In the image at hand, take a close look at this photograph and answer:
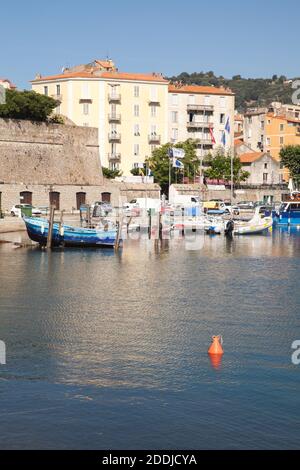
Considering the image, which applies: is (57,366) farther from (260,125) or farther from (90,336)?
(260,125)

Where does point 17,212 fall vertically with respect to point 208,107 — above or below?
below

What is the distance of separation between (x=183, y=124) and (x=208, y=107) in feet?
11.2

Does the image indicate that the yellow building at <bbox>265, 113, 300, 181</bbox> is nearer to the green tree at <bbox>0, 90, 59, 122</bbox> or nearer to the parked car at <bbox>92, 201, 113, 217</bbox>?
the green tree at <bbox>0, 90, 59, 122</bbox>

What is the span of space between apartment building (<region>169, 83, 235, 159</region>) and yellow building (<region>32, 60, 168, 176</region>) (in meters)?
1.98

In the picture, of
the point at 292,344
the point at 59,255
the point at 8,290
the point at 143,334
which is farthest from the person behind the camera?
the point at 59,255

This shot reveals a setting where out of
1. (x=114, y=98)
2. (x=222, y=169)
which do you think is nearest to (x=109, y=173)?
(x=114, y=98)

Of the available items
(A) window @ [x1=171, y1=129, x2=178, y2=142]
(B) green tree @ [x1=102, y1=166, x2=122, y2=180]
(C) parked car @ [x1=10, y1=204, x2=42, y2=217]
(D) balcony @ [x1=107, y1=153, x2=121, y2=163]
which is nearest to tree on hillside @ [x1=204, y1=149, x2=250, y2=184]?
(A) window @ [x1=171, y1=129, x2=178, y2=142]

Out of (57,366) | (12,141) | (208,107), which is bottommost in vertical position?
(57,366)

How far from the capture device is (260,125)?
301 ft

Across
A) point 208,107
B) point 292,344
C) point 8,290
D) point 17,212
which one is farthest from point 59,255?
point 208,107

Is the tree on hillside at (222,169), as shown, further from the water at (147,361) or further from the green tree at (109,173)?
the water at (147,361)

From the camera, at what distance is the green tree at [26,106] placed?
58719mm

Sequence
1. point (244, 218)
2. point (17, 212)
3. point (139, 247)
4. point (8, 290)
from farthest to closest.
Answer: point (244, 218)
point (17, 212)
point (139, 247)
point (8, 290)

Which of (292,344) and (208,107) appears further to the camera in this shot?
(208,107)
